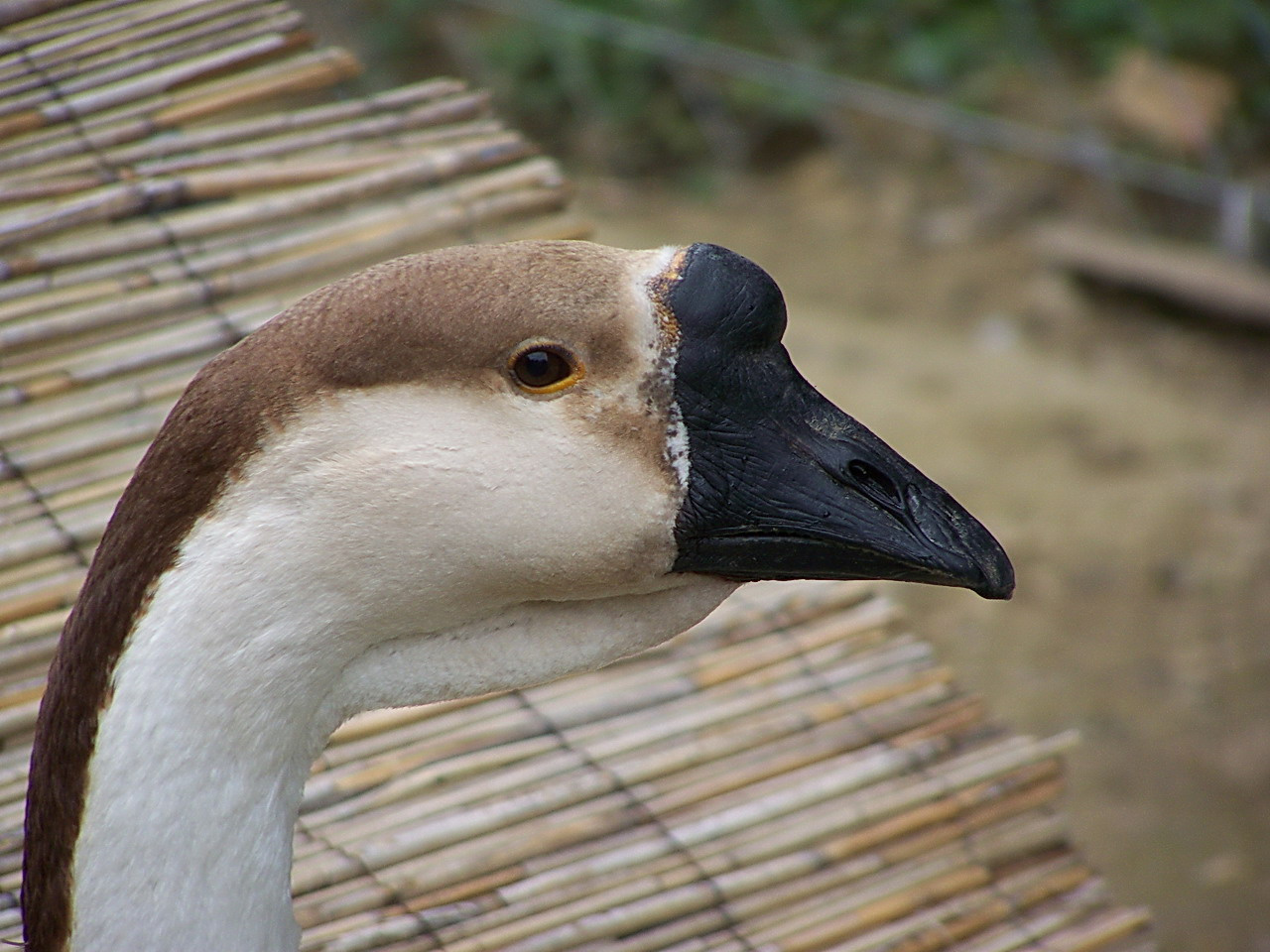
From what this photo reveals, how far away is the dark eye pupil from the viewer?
1399mm

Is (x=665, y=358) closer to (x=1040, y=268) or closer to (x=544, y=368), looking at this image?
(x=544, y=368)

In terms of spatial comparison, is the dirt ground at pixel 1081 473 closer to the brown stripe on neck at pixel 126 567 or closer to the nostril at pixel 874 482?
the nostril at pixel 874 482

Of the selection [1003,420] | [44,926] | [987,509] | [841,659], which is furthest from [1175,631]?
[44,926]

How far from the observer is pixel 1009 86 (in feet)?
20.4

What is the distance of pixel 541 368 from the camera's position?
4.61 ft

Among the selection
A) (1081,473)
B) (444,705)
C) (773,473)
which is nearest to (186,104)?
(444,705)

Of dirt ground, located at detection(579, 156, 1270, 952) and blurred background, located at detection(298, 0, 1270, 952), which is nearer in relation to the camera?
dirt ground, located at detection(579, 156, 1270, 952)

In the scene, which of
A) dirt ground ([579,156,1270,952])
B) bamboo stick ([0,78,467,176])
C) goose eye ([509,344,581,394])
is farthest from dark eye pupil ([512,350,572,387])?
dirt ground ([579,156,1270,952])

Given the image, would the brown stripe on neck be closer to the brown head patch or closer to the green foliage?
the brown head patch

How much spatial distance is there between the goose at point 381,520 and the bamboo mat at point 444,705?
→ 0.61m

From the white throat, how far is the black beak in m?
0.07

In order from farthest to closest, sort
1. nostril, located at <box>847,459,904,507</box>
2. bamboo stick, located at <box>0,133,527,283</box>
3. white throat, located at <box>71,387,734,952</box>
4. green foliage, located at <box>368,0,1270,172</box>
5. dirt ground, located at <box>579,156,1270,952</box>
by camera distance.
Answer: green foliage, located at <box>368,0,1270,172</box>, dirt ground, located at <box>579,156,1270,952</box>, bamboo stick, located at <box>0,133,527,283</box>, nostril, located at <box>847,459,904,507</box>, white throat, located at <box>71,387,734,952</box>

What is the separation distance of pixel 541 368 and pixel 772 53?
5.62 metres

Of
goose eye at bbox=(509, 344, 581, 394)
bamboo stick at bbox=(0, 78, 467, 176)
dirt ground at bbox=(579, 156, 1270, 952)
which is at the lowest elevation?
dirt ground at bbox=(579, 156, 1270, 952)
